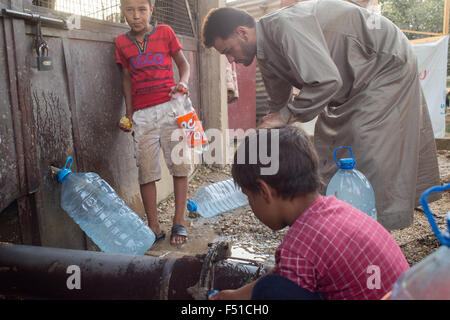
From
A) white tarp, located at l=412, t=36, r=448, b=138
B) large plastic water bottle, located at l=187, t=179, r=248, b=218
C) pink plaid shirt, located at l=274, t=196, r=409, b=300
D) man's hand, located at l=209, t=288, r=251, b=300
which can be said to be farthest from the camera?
white tarp, located at l=412, t=36, r=448, b=138

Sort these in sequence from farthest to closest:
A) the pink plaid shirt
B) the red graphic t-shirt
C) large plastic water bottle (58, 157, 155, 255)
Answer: the red graphic t-shirt
large plastic water bottle (58, 157, 155, 255)
the pink plaid shirt

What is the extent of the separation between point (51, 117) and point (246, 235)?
1807 mm

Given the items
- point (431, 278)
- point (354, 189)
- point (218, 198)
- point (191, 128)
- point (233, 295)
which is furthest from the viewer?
point (218, 198)

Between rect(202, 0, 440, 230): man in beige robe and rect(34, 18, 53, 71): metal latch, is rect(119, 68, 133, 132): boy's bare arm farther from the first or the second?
rect(202, 0, 440, 230): man in beige robe

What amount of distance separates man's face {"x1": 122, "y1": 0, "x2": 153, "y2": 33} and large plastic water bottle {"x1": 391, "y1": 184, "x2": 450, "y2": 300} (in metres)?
2.56

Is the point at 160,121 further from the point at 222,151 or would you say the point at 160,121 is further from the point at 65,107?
the point at 222,151

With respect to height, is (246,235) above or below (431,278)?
below

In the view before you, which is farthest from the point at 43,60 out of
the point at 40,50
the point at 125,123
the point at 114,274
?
the point at 114,274

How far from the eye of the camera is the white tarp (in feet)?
25.2


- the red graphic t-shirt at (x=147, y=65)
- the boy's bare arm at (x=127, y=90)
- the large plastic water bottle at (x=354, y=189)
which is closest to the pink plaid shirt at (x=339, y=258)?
the large plastic water bottle at (x=354, y=189)

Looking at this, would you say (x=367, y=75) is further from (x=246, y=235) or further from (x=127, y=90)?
(x=127, y=90)

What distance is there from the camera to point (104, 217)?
285 centimetres

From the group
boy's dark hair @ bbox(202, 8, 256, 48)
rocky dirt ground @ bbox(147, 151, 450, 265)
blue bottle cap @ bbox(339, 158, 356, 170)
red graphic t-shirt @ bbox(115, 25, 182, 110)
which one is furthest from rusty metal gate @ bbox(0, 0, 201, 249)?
blue bottle cap @ bbox(339, 158, 356, 170)
